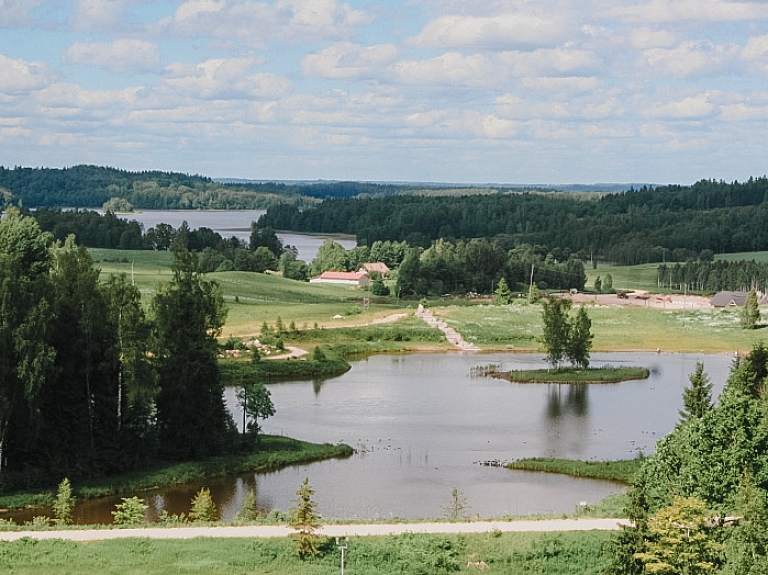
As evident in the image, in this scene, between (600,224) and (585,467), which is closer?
(585,467)

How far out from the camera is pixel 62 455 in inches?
1323

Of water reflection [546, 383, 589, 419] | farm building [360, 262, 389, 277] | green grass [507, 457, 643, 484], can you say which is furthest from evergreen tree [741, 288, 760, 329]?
farm building [360, 262, 389, 277]

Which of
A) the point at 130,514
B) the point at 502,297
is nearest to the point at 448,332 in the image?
the point at 502,297

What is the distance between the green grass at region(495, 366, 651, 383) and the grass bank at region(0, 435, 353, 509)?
1870cm

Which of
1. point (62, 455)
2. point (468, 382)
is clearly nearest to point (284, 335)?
point (468, 382)

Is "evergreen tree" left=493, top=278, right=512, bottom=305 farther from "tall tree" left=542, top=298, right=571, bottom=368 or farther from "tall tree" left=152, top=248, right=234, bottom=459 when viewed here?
"tall tree" left=152, top=248, right=234, bottom=459

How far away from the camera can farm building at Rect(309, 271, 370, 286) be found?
361ft

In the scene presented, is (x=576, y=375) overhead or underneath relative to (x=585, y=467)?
overhead

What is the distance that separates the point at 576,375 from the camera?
188 feet

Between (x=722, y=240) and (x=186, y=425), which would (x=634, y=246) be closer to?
(x=722, y=240)

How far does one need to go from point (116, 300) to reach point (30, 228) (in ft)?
18.9

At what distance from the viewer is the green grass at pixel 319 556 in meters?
22.7

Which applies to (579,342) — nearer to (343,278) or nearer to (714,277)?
(343,278)

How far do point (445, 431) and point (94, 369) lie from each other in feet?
46.8
